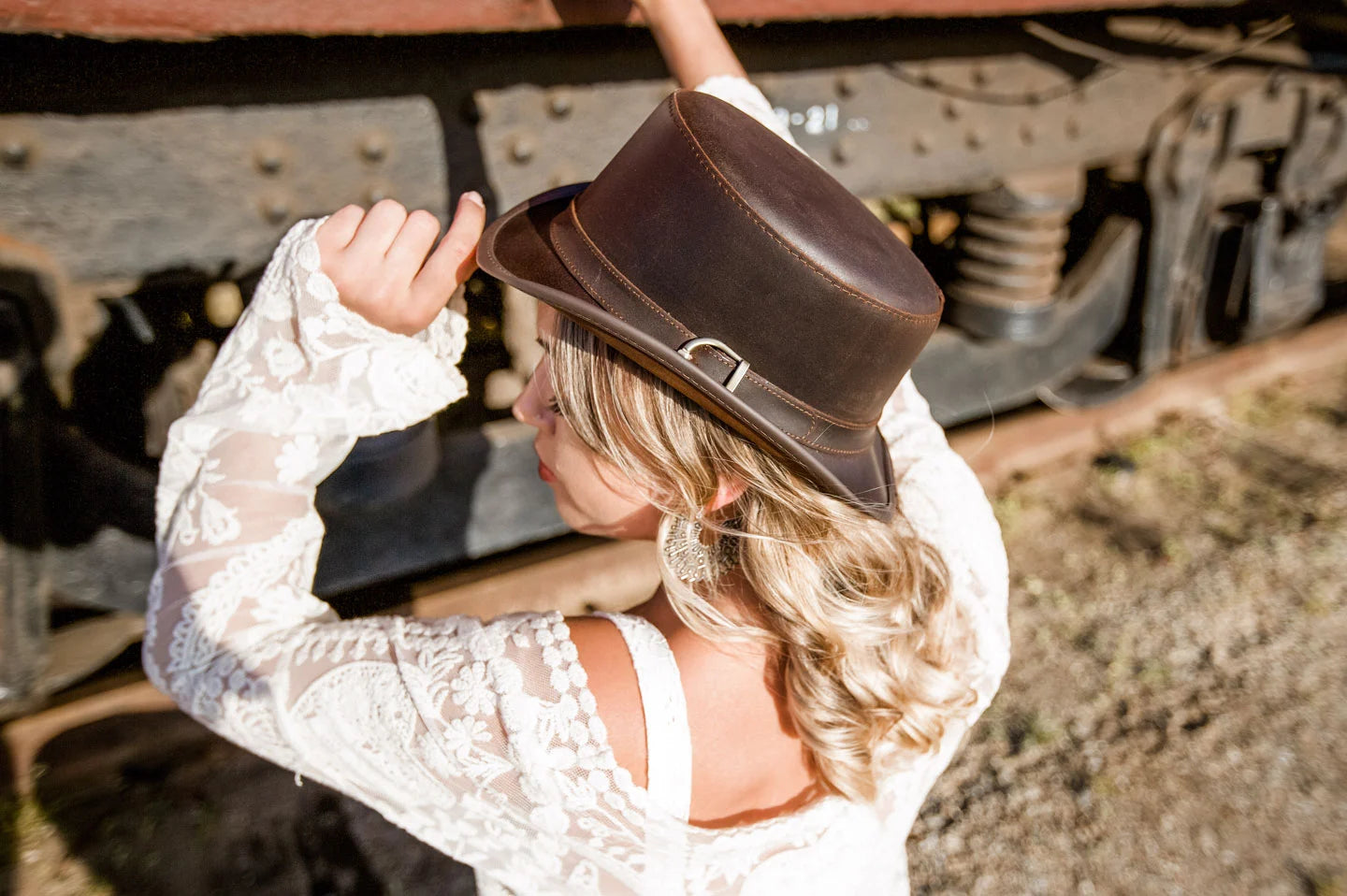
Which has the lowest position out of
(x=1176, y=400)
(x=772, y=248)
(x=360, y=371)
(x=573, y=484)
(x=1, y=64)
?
(x=1176, y=400)

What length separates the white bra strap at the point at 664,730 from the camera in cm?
115

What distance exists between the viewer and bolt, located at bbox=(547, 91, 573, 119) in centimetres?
192

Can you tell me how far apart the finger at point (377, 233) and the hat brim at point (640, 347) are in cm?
11

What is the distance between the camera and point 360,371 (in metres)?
1.18

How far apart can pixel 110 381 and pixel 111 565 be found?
453mm

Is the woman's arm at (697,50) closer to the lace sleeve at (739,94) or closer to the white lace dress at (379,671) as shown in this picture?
the lace sleeve at (739,94)

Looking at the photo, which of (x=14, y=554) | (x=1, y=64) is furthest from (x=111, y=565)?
(x=1, y=64)

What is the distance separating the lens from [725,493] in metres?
1.21

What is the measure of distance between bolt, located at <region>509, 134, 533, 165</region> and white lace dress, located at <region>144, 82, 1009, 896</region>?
72 cm

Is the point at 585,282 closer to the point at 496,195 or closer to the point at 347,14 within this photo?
the point at 347,14

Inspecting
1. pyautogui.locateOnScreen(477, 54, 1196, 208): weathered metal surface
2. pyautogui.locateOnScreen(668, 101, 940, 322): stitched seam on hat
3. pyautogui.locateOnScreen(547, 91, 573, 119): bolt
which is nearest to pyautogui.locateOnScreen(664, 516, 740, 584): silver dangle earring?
pyautogui.locateOnScreen(668, 101, 940, 322): stitched seam on hat

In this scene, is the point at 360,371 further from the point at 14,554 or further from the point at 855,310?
the point at 14,554

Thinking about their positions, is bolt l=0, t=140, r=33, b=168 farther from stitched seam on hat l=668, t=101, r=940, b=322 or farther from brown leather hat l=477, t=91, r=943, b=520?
stitched seam on hat l=668, t=101, r=940, b=322

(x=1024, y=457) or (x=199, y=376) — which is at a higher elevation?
(x=199, y=376)
